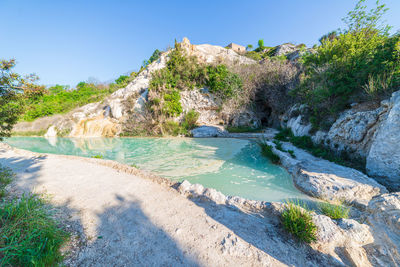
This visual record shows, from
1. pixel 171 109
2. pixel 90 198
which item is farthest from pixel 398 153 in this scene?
pixel 171 109

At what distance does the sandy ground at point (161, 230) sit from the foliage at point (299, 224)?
0.12 m

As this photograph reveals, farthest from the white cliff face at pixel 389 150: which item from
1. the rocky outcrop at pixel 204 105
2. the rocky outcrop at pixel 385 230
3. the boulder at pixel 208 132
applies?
the rocky outcrop at pixel 204 105

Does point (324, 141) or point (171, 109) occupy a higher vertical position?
point (171, 109)

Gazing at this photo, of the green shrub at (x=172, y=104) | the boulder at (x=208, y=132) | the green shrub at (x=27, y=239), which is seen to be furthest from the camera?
the green shrub at (x=172, y=104)

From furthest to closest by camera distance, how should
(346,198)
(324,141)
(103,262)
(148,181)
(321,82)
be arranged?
→ 1. (321,82)
2. (324,141)
3. (148,181)
4. (346,198)
5. (103,262)

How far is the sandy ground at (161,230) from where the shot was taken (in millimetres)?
1639

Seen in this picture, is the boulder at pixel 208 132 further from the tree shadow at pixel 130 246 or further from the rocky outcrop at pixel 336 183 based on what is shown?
the tree shadow at pixel 130 246

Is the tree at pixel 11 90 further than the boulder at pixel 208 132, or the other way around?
the boulder at pixel 208 132

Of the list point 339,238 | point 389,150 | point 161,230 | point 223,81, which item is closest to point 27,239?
point 161,230

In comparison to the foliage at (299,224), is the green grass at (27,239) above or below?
above

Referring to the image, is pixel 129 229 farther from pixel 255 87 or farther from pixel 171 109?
pixel 255 87

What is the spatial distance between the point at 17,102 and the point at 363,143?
967 cm

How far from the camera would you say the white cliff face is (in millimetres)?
3574

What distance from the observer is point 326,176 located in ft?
12.6
